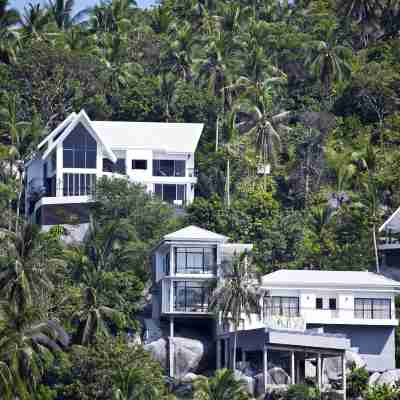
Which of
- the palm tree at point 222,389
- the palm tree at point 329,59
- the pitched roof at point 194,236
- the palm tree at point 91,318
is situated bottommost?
the palm tree at point 222,389

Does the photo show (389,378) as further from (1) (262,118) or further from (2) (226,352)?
(1) (262,118)

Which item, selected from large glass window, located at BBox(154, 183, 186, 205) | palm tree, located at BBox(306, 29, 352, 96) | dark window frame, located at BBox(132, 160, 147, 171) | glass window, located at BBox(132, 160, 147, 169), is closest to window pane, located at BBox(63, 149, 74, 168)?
glass window, located at BBox(132, 160, 147, 169)

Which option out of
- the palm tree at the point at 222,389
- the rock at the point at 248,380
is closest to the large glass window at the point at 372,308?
the rock at the point at 248,380

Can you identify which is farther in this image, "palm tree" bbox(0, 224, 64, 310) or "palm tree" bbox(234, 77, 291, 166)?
"palm tree" bbox(234, 77, 291, 166)

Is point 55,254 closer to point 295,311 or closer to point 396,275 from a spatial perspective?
point 295,311

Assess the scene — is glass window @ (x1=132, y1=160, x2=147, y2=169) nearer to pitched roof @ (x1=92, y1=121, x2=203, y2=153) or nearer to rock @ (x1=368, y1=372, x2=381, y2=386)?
pitched roof @ (x1=92, y1=121, x2=203, y2=153)

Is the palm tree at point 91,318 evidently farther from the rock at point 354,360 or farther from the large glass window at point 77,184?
the large glass window at point 77,184
